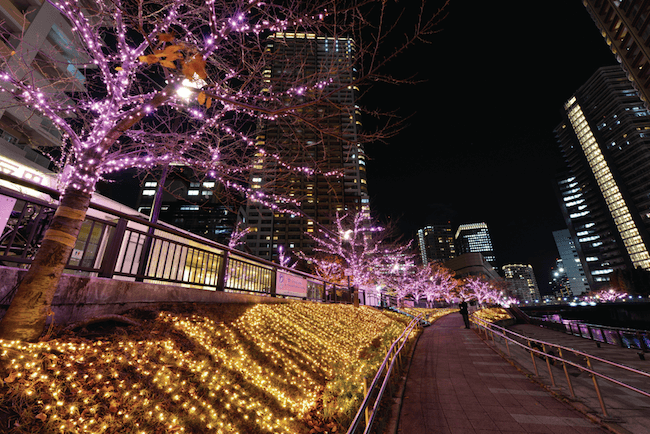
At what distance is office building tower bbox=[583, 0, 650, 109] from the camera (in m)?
34.4

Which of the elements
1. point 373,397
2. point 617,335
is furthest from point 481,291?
point 373,397

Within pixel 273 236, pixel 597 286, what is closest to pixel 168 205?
pixel 273 236

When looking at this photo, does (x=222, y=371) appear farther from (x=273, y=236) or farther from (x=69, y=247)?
(x=273, y=236)

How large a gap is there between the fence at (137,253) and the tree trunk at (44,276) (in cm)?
26

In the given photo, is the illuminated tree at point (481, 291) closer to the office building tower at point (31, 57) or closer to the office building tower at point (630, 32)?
the office building tower at point (630, 32)

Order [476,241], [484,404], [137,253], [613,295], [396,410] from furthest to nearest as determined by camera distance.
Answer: [476,241]
[613,295]
[137,253]
[484,404]
[396,410]

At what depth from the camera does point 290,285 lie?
1158cm

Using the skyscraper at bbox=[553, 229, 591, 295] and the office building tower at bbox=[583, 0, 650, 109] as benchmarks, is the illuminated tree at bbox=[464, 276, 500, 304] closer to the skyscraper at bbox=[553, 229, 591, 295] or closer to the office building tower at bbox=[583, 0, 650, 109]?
the office building tower at bbox=[583, 0, 650, 109]

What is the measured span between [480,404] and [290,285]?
26.2 ft

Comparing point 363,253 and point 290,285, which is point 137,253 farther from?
point 363,253

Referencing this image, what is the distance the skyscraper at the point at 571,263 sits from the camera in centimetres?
14938

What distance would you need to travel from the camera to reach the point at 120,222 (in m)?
4.84

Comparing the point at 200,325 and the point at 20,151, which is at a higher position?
the point at 20,151

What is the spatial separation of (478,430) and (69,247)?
6.93 m
